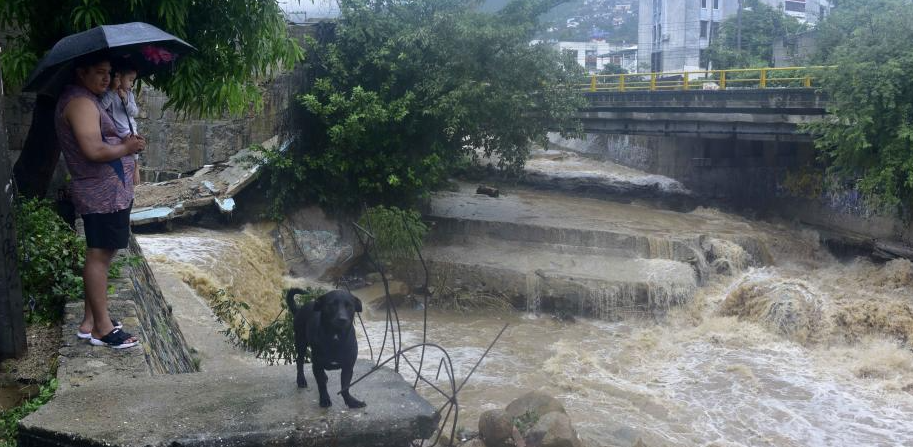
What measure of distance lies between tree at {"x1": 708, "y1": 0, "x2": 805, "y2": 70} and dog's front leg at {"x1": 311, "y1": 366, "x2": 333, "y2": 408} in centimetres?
2964

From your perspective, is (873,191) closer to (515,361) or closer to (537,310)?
(537,310)

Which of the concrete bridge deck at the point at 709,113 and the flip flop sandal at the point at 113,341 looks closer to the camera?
the flip flop sandal at the point at 113,341

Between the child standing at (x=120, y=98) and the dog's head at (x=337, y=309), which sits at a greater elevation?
the child standing at (x=120, y=98)

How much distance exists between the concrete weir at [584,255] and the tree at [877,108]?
2.68 m

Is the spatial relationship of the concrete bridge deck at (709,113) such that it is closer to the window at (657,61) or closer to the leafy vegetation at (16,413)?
the window at (657,61)

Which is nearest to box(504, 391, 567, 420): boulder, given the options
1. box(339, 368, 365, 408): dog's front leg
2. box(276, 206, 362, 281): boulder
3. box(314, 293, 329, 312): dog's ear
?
box(339, 368, 365, 408): dog's front leg

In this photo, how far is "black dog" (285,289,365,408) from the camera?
3.50 metres

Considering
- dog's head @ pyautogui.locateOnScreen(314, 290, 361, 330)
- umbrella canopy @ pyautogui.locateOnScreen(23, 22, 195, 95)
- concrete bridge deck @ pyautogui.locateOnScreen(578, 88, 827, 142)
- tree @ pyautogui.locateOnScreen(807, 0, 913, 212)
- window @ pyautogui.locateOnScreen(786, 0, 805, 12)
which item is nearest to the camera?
dog's head @ pyautogui.locateOnScreen(314, 290, 361, 330)

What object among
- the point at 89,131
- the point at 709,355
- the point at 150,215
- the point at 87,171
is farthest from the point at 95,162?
the point at 709,355

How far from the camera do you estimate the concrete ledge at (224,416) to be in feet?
11.5

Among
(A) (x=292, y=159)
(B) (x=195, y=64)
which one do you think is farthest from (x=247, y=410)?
(A) (x=292, y=159)

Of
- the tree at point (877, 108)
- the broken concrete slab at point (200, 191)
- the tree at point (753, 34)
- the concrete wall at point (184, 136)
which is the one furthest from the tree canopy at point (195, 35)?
the tree at point (753, 34)

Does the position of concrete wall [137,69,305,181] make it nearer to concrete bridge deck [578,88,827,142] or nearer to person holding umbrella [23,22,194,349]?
concrete bridge deck [578,88,827,142]

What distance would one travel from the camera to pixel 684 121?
21.3m
